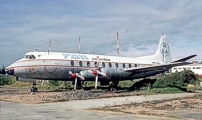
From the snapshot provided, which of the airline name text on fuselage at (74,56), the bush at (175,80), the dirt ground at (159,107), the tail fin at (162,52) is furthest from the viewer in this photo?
the tail fin at (162,52)

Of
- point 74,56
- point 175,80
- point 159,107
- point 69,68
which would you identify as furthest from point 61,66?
point 159,107

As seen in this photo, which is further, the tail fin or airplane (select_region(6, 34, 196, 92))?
the tail fin

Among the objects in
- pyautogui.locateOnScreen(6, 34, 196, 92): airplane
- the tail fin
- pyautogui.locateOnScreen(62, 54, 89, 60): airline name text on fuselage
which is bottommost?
pyautogui.locateOnScreen(6, 34, 196, 92): airplane

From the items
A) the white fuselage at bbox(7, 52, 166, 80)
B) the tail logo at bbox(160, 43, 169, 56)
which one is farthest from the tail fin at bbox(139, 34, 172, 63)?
the white fuselage at bbox(7, 52, 166, 80)

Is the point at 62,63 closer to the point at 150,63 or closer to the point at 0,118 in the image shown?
the point at 150,63

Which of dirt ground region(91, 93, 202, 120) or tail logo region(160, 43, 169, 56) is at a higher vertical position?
tail logo region(160, 43, 169, 56)

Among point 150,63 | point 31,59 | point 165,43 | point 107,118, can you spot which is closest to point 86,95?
point 31,59

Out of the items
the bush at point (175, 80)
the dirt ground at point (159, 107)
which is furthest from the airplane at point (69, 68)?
the dirt ground at point (159, 107)

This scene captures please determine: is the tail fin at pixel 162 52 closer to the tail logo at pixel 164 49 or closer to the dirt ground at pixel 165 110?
the tail logo at pixel 164 49

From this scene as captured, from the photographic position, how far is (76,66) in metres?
29.3

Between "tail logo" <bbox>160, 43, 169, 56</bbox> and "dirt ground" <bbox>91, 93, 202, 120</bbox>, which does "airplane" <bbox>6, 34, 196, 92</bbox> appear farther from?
"dirt ground" <bbox>91, 93, 202, 120</bbox>

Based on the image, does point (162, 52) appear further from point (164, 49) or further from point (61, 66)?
point (61, 66)

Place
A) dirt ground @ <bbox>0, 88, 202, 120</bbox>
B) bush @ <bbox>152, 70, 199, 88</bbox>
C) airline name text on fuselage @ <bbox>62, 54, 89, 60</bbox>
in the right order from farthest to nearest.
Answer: bush @ <bbox>152, 70, 199, 88</bbox> < airline name text on fuselage @ <bbox>62, 54, 89, 60</bbox> < dirt ground @ <bbox>0, 88, 202, 120</bbox>

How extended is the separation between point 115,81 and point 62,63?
20.5 feet
